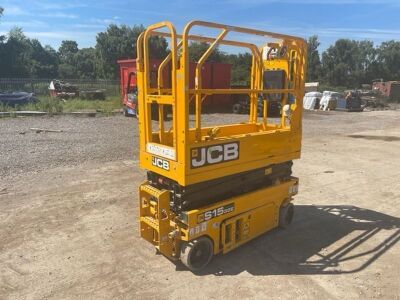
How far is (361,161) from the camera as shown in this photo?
1072 centimetres

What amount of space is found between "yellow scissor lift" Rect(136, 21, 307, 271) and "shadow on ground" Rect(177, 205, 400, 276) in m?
0.20

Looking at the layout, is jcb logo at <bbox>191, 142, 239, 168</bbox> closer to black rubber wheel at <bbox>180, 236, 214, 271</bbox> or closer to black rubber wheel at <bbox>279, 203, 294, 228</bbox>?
black rubber wheel at <bbox>180, 236, 214, 271</bbox>

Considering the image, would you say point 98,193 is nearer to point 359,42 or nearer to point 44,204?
point 44,204

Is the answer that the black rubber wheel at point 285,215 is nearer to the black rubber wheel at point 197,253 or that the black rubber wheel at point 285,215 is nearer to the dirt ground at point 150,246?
the dirt ground at point 150,246

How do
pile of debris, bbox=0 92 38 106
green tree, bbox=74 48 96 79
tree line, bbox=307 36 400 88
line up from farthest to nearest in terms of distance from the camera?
tree line, bbox=307 36 400 88
green tree, bbox=74 48 96 79
pile of debris, bbox=0 92 38 106

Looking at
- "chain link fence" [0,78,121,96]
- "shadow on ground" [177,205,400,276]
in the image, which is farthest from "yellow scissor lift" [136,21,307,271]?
"chain link fence" [0,78,121,96]

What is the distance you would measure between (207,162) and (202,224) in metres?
0.77

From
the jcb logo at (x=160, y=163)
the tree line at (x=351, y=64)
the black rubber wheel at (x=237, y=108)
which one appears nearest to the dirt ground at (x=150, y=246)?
the jcb logo at (x=160, y=163)

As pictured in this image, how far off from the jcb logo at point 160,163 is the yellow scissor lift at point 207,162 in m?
0.01

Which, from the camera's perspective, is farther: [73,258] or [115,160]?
[115,160]

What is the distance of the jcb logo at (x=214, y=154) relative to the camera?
4207 mm

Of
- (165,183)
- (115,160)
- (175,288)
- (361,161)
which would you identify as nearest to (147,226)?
(165,183)

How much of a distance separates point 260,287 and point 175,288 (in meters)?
0.99

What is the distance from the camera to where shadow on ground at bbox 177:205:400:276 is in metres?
4.61
